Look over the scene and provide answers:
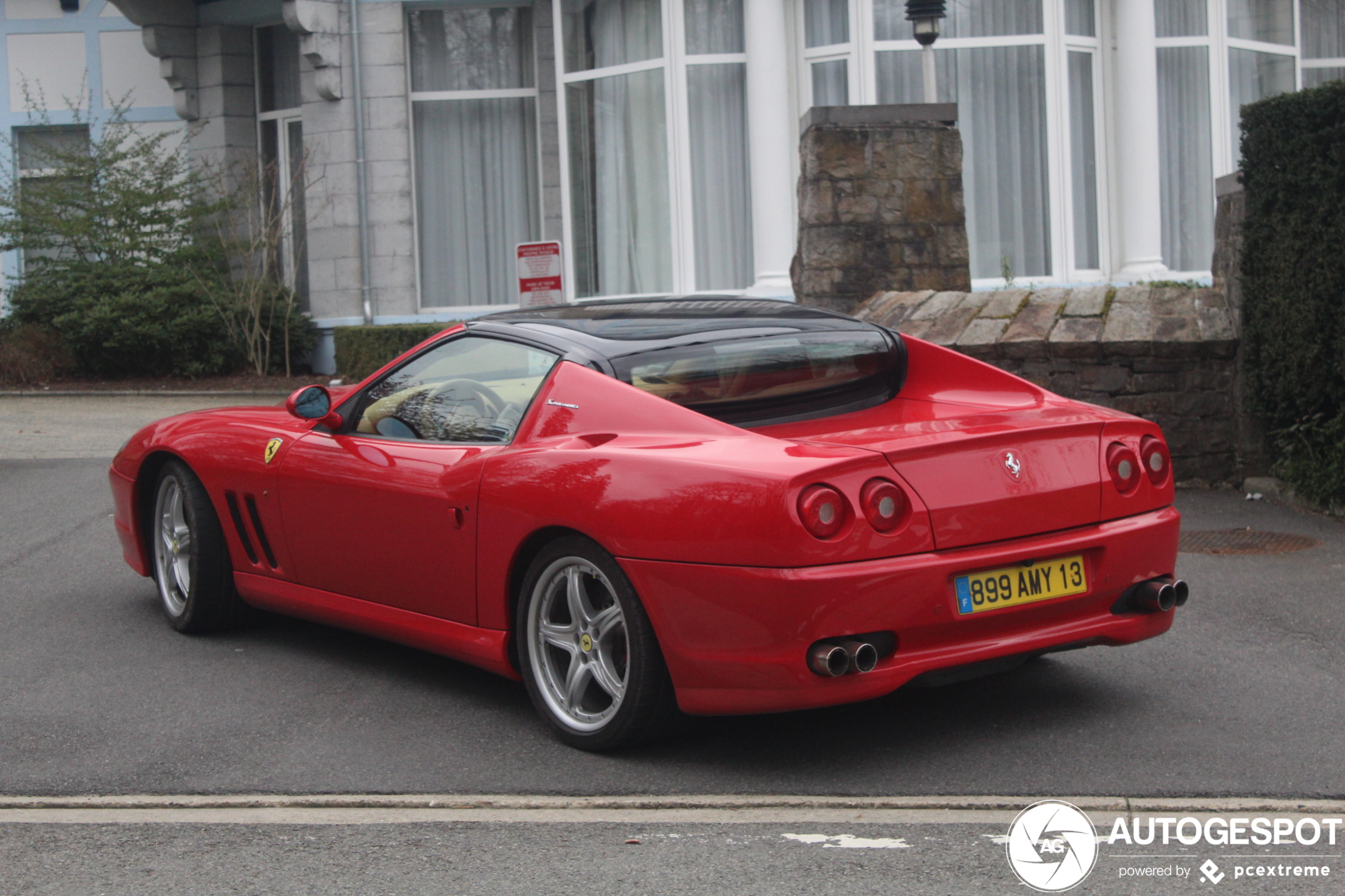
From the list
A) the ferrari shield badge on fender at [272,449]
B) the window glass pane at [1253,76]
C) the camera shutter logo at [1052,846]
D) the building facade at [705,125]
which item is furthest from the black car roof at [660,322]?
the window glass pane at [1253,76]

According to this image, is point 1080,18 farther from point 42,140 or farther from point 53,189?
point 42,140

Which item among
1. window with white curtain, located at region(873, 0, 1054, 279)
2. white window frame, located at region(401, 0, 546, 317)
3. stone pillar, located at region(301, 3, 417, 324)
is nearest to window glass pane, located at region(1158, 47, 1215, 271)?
window with white curtain, located at region(873, 0, 1054, 279)

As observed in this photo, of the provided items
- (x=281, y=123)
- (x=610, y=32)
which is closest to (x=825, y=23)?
(x=610, y=32)

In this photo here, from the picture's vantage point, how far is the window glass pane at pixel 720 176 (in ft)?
56.3

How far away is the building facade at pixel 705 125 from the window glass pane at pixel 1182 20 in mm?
31

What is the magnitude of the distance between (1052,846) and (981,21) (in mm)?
14839

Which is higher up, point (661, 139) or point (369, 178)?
point (661, 139)

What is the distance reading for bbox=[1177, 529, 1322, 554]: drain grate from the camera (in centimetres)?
727

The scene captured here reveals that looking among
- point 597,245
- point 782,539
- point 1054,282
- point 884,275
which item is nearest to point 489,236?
point 597,245

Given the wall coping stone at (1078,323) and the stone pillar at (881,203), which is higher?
the stone pillar at (881,203)

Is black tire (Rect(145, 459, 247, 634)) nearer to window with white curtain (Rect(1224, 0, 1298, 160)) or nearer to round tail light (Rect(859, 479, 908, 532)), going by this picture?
round tail light (Rect(859, 479, 908, 532))

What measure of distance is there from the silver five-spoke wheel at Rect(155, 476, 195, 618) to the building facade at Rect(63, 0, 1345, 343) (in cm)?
1070

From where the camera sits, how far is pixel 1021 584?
13.3ft

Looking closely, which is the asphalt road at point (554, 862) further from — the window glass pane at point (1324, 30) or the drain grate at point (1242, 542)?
the window glass pane at point (1324, 30)
